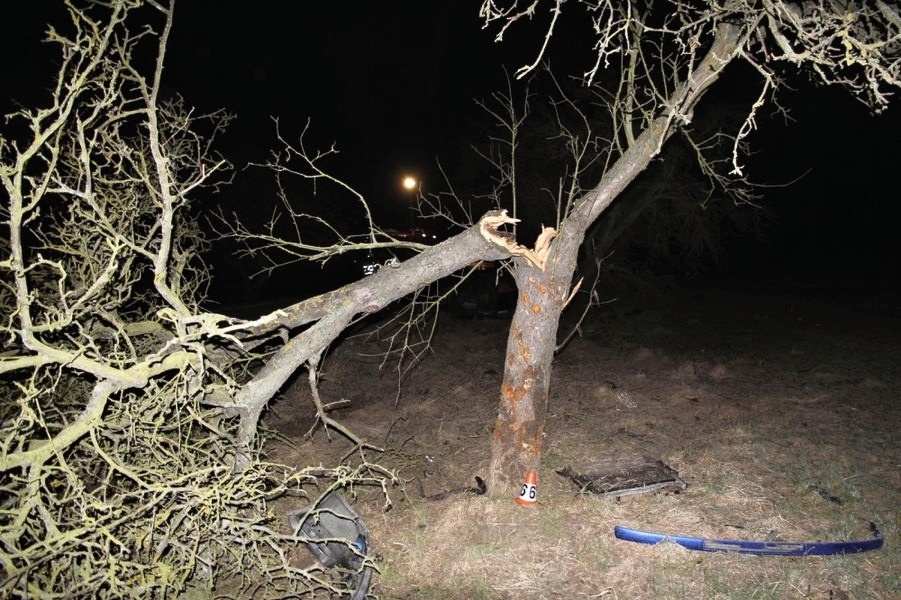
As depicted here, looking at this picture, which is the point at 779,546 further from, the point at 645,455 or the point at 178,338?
the point at 178,338

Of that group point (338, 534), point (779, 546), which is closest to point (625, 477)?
point (779, 546)

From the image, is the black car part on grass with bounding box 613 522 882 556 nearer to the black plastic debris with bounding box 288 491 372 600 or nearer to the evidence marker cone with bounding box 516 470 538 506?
the evidence marker cone with bounding box 516 470 538 506

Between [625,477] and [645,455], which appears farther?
[645,455]

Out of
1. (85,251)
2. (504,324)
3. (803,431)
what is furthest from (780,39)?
(504,324)

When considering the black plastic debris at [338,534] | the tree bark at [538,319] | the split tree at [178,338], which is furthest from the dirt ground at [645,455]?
the split tree at [178,338]

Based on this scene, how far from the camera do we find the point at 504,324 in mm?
12469

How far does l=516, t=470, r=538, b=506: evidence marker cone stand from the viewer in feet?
14.8

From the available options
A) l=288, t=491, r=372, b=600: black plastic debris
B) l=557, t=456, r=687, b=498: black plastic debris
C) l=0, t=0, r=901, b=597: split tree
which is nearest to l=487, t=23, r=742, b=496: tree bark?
l=0, t=0, r=901, b=597: split tree

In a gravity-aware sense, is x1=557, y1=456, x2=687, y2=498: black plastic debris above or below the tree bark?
below

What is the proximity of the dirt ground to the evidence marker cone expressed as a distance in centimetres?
8

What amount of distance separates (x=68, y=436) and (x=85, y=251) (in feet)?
7.20

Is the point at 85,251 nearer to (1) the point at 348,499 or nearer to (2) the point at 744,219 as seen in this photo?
(1) the point at 348,499

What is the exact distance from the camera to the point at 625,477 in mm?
4957

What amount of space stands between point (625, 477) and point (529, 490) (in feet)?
3.40
